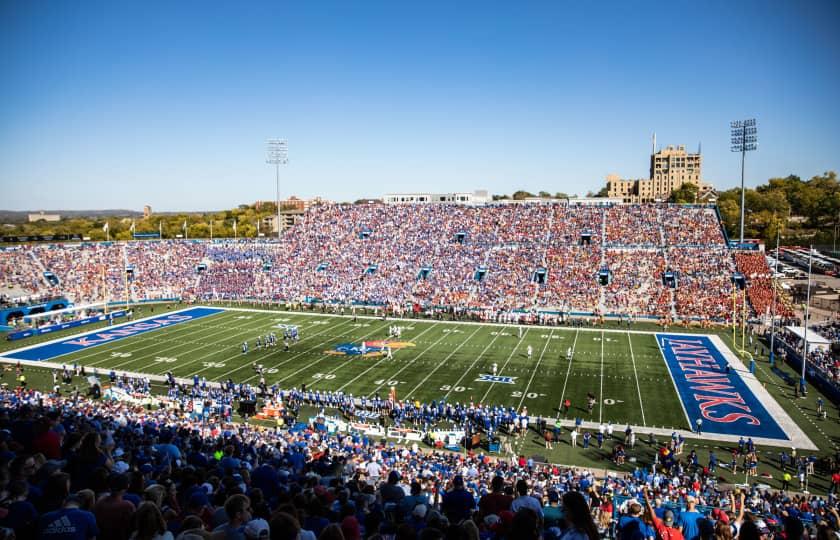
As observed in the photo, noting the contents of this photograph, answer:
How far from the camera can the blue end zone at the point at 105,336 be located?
103 ft

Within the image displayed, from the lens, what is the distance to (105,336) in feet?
116

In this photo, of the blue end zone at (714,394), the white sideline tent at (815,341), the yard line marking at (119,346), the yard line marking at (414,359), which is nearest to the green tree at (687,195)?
the white sideline tent at (815,341)

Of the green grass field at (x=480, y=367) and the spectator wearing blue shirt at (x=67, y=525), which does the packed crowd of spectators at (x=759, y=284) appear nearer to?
the green grass field at (x=480, y=367)

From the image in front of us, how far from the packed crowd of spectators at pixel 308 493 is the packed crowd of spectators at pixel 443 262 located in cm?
2515

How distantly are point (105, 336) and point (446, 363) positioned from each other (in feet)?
72.7

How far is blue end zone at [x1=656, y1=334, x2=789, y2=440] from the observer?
20.7m

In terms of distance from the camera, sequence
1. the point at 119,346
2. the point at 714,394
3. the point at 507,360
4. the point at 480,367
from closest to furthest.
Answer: the point at 714,394
the point at 480,367
the point at 507,360
the point at 119,346

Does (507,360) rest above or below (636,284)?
below

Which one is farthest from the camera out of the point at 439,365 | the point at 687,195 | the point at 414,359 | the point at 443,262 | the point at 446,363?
the point at 687,195

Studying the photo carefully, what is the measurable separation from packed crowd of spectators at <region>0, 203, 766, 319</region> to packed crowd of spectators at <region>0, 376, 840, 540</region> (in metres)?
25.2

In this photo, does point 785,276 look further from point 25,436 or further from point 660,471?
point 25,436

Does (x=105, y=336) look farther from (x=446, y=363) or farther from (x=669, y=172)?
(x=669, y=172)

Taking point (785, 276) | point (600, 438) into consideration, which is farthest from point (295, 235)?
point (785, 276)

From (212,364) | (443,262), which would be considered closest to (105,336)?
(212,364)
